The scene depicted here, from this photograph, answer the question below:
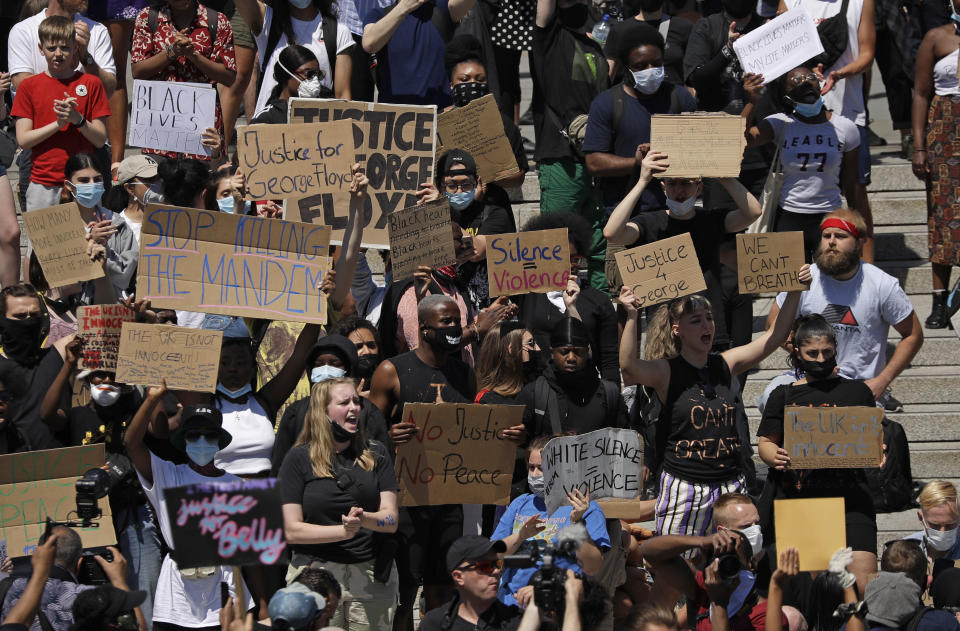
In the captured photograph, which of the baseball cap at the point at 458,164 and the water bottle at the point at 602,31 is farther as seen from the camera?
the water bottle at the point at 602,31

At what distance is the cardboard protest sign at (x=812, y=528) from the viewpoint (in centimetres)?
780

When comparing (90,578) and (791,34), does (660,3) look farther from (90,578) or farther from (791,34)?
(90,578)

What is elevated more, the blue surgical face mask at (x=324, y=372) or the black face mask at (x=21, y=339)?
the black face mask at (x=21, y=339)

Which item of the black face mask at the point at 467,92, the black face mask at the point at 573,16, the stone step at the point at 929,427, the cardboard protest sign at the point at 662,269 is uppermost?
the black face mask at the point at 573,16

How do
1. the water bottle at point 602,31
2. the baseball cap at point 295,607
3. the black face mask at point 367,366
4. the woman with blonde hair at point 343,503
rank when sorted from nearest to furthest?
Answer: the baseball cap at point 295,607 < the woman with blonde hair at point 343,503 < the black face mask at point 367,366 < the water bottle at point 602,31

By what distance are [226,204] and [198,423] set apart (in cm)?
237

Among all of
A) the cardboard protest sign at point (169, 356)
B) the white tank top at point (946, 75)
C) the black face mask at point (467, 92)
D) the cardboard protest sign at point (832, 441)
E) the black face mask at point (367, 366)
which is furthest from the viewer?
the white tank top at point (946, 75)

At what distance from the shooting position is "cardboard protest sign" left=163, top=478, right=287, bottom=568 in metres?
6.37

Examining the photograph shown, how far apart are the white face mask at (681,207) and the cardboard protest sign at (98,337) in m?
3.26

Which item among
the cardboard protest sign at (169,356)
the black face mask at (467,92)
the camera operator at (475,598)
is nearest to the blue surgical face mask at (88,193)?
the cardboard protest sign at (169,356)

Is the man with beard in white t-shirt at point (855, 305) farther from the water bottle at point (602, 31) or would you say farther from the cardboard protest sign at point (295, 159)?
the water bottle at point (602, 31)

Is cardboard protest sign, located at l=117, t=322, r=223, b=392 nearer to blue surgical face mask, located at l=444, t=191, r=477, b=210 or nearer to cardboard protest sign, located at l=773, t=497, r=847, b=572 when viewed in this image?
blue surgical face mask, located at l=444, t=191, r=477, b=210

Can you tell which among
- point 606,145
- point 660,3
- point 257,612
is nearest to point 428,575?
point 257,612

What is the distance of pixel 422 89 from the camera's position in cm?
1164
